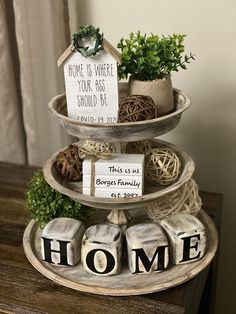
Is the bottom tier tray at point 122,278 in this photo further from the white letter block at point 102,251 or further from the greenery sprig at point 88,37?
the greenery sprig at point 88,37

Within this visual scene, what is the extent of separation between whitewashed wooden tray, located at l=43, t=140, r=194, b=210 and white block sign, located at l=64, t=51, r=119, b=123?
0.12 meters

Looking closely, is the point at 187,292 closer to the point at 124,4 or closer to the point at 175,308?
the point at 175,308

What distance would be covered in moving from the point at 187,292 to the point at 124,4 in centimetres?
70

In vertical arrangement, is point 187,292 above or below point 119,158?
below

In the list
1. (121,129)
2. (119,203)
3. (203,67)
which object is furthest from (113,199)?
(203,67)

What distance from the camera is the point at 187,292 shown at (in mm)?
742

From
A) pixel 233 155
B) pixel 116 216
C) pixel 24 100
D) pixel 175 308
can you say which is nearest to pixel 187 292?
pixel 175 308

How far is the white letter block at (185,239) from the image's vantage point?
0.75 metres

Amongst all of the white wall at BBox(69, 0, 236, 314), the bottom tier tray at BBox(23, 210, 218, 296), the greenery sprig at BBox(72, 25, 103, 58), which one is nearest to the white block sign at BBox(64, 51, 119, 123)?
the greenery sprig at BBox(72, 25, 103, 58)

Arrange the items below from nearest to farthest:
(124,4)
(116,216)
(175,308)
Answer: (175,308) → (116,216) → (124,4)

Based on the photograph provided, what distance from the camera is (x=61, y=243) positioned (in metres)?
0.76

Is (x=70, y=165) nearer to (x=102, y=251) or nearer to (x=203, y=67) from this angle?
(x=102, y=251)

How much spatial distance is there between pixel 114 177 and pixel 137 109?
0.12 metres

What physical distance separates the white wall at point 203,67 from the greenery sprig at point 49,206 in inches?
16.6
